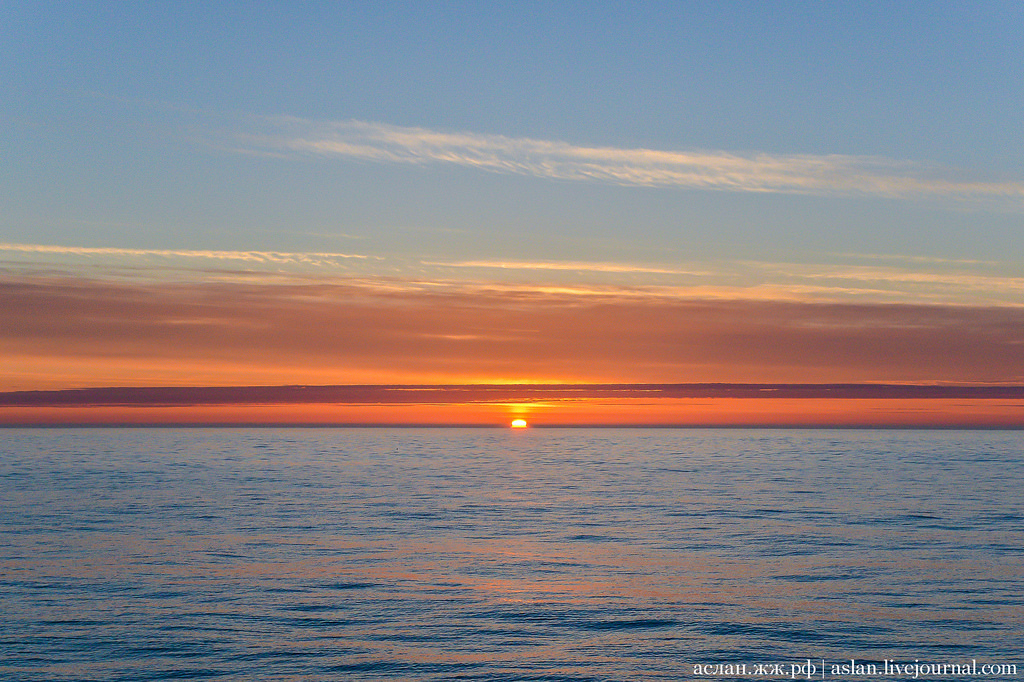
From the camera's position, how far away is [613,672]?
59.4 feet

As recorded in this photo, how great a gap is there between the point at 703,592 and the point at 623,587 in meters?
2.46

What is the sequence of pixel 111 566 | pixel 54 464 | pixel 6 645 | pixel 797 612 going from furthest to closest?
pixel 54 464 < pixel 111 566 < pixel 797 612 < pixel 6 645

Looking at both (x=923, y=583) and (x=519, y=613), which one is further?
(x=923, y=583)

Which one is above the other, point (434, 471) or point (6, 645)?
point (6, 645)

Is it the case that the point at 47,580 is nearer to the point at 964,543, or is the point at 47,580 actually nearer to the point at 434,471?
the point at 964,543

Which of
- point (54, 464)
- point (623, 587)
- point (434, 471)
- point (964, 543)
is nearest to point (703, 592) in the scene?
point (623, 587)

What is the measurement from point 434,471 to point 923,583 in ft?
188

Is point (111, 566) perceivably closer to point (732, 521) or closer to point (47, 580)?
point (47, 580)

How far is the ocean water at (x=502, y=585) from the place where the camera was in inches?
749

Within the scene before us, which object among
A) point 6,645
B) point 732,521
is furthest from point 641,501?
point 6,645

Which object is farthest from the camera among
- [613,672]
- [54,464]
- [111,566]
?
[54,464]

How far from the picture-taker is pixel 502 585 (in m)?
25.6

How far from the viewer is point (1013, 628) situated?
21156 mm

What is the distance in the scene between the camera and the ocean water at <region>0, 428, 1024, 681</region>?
19031mm
